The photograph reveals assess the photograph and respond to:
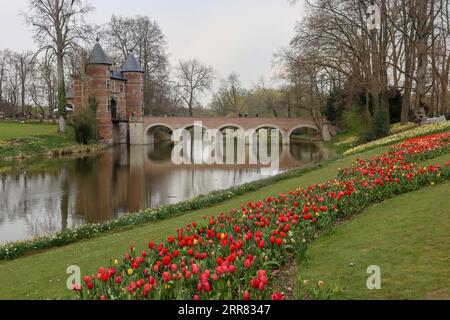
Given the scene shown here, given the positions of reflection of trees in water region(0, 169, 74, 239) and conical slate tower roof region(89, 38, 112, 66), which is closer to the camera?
reflection of trees in water region(0, 169, 74, 239)

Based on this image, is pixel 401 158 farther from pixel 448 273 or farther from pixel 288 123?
pixel 288 123

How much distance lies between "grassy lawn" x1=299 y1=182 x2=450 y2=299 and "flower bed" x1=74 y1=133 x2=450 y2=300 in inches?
13.2

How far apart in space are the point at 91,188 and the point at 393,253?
1583 cm

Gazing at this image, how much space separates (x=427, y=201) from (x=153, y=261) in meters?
4.60

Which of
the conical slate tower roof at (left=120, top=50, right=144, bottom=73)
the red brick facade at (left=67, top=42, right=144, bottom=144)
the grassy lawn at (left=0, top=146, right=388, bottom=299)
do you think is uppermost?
the conical slate tower roof at (left=120, top=50, right=144, bottom=73)

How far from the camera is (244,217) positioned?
6418 millimetres

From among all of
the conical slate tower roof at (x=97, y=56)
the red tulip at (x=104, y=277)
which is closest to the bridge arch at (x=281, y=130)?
the conical slate tower roof at (x=97, y=56)

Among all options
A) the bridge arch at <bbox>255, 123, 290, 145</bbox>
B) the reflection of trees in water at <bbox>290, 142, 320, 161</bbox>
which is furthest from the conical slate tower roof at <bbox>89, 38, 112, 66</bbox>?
the reflection of trees in water at <bbox>290, 142, 320, 161</bbox>

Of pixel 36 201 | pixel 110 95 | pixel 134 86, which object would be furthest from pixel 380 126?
pixel 134 86

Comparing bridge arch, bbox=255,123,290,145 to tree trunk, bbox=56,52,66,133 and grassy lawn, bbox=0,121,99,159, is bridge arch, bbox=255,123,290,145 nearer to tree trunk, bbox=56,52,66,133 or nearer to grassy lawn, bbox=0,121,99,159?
grassy lawn, bbox=0,121,99,159

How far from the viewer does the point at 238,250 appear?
188 inches

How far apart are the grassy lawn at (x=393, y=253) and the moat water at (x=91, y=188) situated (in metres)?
8.88

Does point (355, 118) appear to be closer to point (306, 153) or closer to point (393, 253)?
point (306, 153)

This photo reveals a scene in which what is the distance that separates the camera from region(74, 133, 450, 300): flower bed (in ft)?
12.4
